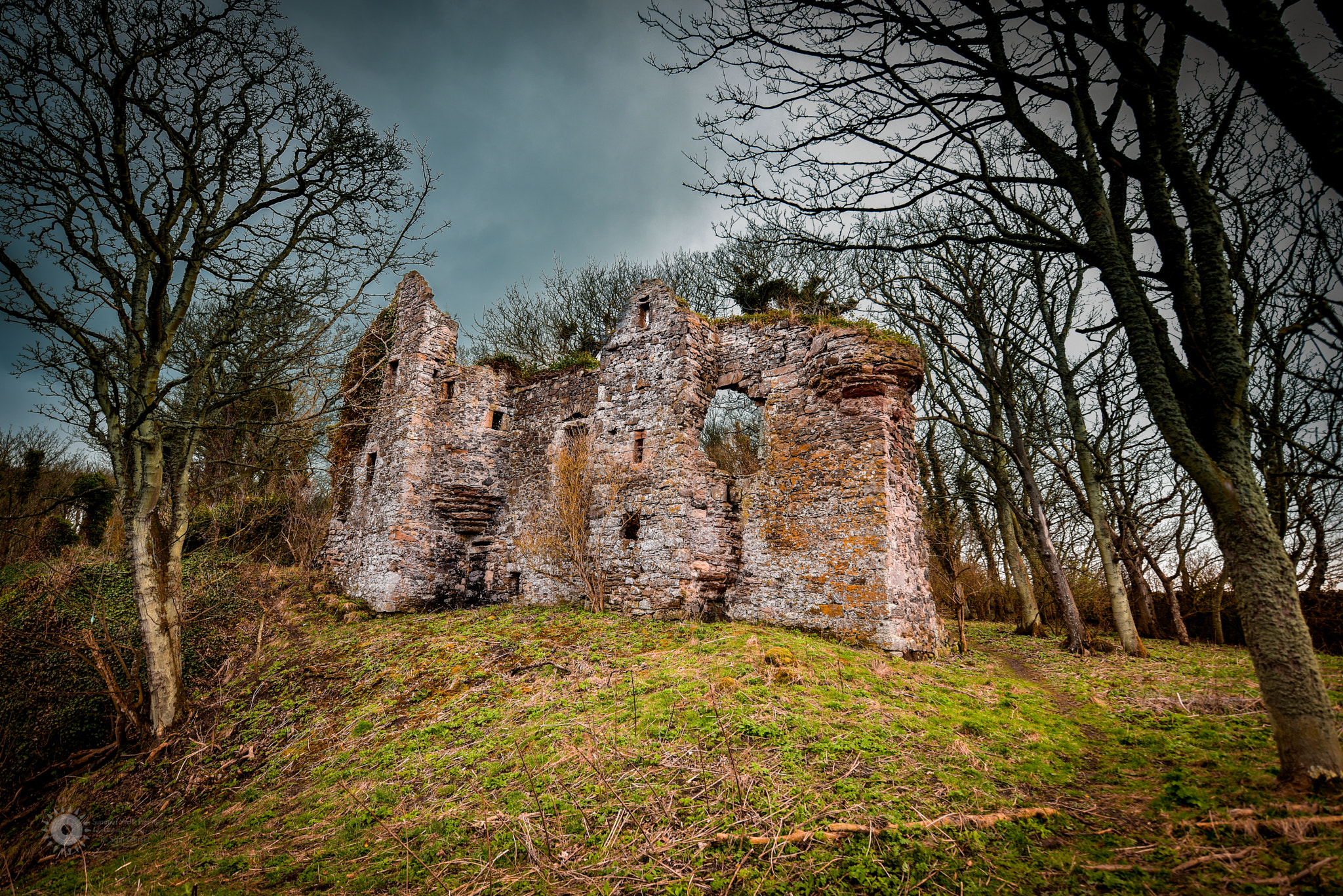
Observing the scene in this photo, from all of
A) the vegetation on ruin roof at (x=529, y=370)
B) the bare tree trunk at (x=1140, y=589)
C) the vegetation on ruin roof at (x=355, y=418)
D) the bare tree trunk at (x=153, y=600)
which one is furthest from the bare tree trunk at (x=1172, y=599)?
the vegetation on ruin roof at (x=355, y=418)

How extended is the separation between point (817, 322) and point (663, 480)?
378cm

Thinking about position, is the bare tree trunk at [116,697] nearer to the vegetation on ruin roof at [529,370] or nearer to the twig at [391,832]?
the twig at [391,832]

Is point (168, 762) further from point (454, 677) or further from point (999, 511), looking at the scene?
point (999, 511)

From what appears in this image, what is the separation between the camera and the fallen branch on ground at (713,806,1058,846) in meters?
2.95

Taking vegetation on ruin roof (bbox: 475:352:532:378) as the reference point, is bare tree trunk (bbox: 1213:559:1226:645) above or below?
below

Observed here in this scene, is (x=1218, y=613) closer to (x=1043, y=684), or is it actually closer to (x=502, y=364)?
(x=1043, y=684)

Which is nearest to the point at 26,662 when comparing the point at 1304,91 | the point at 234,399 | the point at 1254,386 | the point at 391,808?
the point at 234,399

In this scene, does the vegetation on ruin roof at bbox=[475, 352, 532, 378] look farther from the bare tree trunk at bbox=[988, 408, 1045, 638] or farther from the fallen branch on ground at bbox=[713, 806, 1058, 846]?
the fallen branch on ground at bbox=[713, 806, 1058, 846]

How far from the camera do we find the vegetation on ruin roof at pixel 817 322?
27.5ft

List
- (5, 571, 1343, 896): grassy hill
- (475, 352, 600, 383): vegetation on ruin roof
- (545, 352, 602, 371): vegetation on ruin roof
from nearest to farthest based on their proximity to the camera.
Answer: (5, 571, 1343, 896): grassy hill < (545, 352, 602, 371): vegetation on ruin roof < (475, 352, 600, 383): vegetation on ruin roof

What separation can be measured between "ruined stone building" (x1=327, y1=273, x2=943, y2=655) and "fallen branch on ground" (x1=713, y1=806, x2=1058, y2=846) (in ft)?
14.4

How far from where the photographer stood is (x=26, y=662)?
6801 mm

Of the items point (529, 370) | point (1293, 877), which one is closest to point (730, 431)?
point (529, 370)

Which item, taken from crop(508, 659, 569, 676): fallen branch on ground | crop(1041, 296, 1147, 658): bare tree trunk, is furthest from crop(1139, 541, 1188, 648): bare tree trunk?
crop(508, 659, 569, 676): fallen branch on ground
